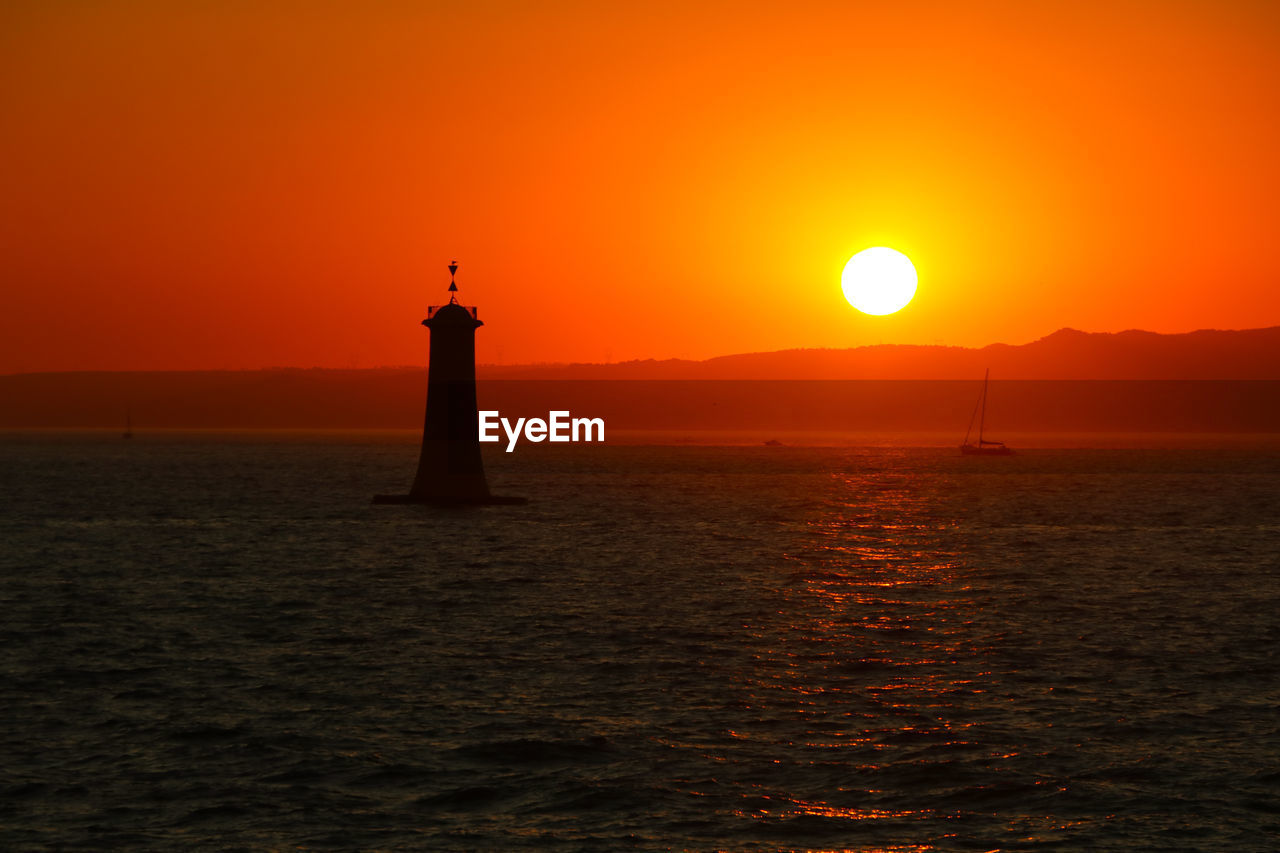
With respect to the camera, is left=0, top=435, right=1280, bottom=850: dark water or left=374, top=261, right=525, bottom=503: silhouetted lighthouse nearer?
left=0, top=435, right=1280, bottom=850: dark water

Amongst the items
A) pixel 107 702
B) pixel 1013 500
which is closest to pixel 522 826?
pixel 107 702

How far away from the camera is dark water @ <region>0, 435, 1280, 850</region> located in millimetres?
18516

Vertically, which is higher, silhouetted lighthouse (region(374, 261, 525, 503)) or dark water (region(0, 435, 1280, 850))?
silhouetted lighthouse (region(374, 261, 525, 503))

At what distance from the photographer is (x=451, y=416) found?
222 ft

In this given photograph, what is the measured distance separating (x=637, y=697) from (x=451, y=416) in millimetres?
42825

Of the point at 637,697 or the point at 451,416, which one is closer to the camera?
the point at 637,697

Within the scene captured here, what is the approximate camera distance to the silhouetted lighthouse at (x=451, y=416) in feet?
217

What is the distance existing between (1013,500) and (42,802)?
10129 cm

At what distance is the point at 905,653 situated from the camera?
105ft

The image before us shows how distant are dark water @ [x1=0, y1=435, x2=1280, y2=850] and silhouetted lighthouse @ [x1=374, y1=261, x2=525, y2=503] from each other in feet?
27.8

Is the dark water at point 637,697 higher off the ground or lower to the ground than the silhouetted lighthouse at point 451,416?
lower

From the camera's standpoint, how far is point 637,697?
26.3 m

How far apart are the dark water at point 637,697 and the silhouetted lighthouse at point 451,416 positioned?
8.48 meters

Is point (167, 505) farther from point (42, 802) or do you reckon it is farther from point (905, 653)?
point (42, 802)
